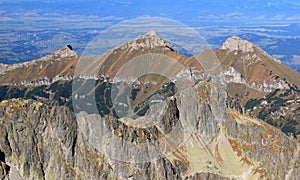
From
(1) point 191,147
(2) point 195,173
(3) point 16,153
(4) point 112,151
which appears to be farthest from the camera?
(1) point 191,147

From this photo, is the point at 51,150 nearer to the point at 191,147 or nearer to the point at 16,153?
the point at 16,153

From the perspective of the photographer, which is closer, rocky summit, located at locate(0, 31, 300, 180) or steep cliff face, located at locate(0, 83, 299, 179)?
steep cliff face, located at locate(0, 83, 299, 179)

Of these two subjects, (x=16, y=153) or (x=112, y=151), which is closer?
(x=16, y=153)

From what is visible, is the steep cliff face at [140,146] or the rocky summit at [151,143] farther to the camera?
the rocky summit at [151,143]

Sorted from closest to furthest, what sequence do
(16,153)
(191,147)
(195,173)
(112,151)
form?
(16,153)
(112,151)
(195,173)
(191,147)

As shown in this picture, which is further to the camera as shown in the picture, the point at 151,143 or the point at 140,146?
the point at 151,143

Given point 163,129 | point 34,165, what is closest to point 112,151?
point 34,165

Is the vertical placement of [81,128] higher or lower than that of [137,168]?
higher

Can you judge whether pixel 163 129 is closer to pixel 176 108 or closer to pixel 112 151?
pixel 176 108

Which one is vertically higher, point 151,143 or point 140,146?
point 140,146
